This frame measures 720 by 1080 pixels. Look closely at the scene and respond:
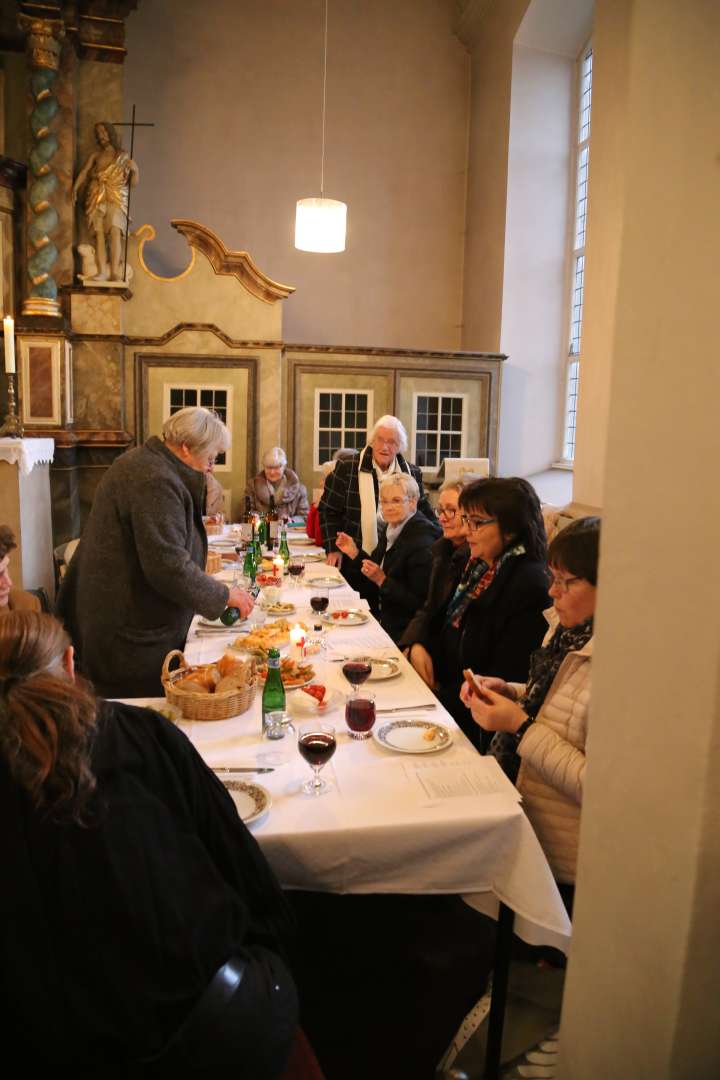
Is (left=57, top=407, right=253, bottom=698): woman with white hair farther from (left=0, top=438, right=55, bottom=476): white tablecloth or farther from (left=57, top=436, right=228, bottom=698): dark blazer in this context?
(left=0, top=438, right=55, bottom=476): white tablecloth

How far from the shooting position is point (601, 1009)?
3.24ft

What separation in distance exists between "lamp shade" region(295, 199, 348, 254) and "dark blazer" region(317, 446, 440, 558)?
2.27 meters

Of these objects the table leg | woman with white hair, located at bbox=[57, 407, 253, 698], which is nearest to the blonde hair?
woman with white hair, located at bbox=[57, 407, 253, 698]

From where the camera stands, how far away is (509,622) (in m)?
2.61

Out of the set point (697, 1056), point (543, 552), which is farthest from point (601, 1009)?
point (543, 552)

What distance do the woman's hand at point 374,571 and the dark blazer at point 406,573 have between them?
0.25 feet

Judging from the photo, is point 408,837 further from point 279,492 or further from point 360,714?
point 279,492

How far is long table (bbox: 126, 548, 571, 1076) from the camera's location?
159 cm

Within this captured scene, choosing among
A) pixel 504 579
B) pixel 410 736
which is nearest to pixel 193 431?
pixel 504 579

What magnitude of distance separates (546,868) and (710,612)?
1055 millimetres

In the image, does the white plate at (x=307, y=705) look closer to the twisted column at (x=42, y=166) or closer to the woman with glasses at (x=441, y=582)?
the woman with glasses at (x=441, y=582)

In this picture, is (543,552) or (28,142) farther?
(28,142)

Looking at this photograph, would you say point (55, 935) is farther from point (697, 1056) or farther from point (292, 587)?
point (292, 587)

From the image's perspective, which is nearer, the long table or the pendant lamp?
the long table
